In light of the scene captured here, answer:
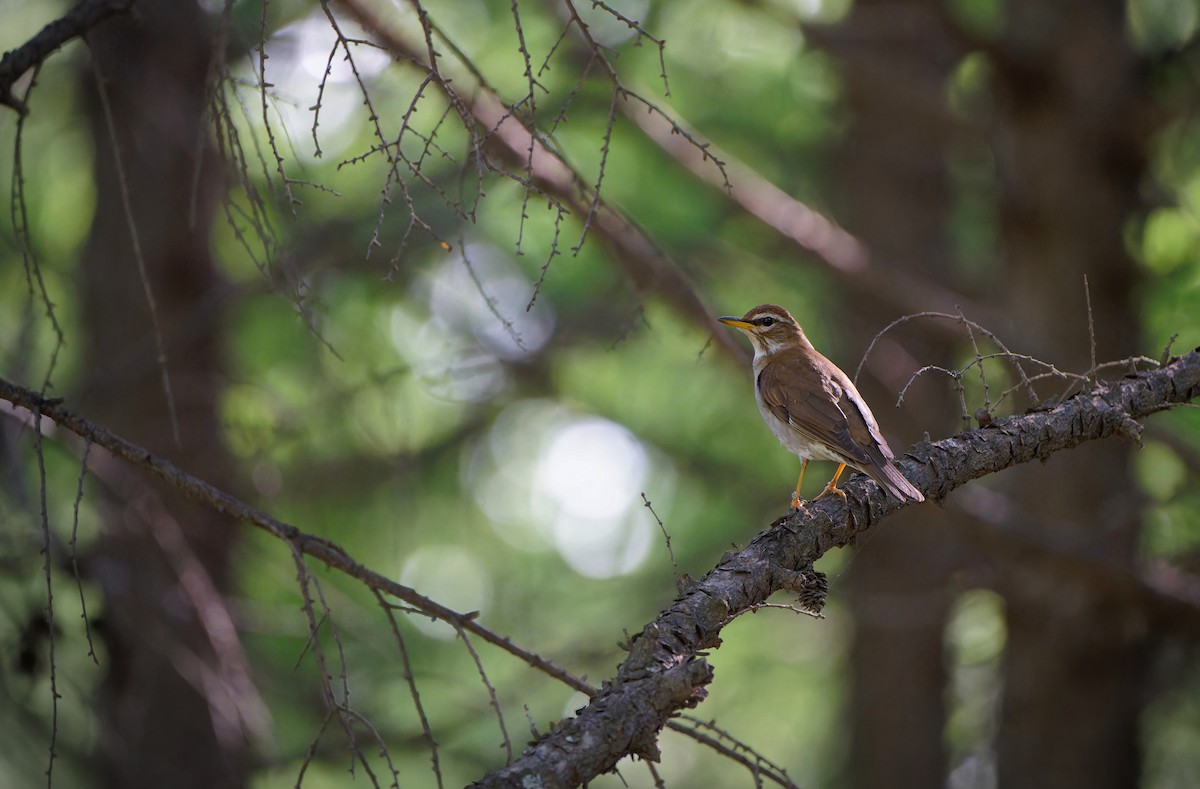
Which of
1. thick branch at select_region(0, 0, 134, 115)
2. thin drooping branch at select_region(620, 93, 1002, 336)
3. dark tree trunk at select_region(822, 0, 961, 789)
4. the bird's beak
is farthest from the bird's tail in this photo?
dark tree trunk at select_region(822, 0, 961, 789)

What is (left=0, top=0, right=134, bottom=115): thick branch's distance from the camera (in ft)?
11.0

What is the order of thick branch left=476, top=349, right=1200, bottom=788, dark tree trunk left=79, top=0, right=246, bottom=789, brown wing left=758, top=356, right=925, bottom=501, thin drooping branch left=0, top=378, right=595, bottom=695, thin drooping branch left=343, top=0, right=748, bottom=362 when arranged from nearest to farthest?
thick branch left=476, top=349, right=1200, bottom=788 → thin drooping branch left=0, top=378, right=595, bottom=695 → brown wing left=758, top=356, right=925, bottom=501 → thin drooping branch left=343, top=0, right=748, bottom=362 → dark tree trunk left=79, top=0, right=246, bottom=789

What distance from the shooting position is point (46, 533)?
8.87 feet

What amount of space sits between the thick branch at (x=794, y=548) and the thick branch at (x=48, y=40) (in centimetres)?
255

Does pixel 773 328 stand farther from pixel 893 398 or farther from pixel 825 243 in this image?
pixel 893 398

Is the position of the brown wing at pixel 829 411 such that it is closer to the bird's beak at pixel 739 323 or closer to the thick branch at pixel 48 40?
the bird's beak at pixel 739 323

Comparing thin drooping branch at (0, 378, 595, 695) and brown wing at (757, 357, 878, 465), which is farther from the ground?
brown wing at (757, 357, 878, 465)

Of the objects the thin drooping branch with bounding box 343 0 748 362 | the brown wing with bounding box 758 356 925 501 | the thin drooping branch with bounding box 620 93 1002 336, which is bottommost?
the brown wing with bounding box 758 356 925 501

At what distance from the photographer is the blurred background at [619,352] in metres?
6.38

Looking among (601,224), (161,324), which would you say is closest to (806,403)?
(601,224)

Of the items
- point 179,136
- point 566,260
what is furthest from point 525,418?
point 179,136

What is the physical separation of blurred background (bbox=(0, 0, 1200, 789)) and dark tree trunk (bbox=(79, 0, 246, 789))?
35mm

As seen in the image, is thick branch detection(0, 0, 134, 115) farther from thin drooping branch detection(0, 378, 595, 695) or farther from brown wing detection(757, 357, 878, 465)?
brown wing detection(757, 357, 878, 465)

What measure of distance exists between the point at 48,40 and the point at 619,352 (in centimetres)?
Result: 608
